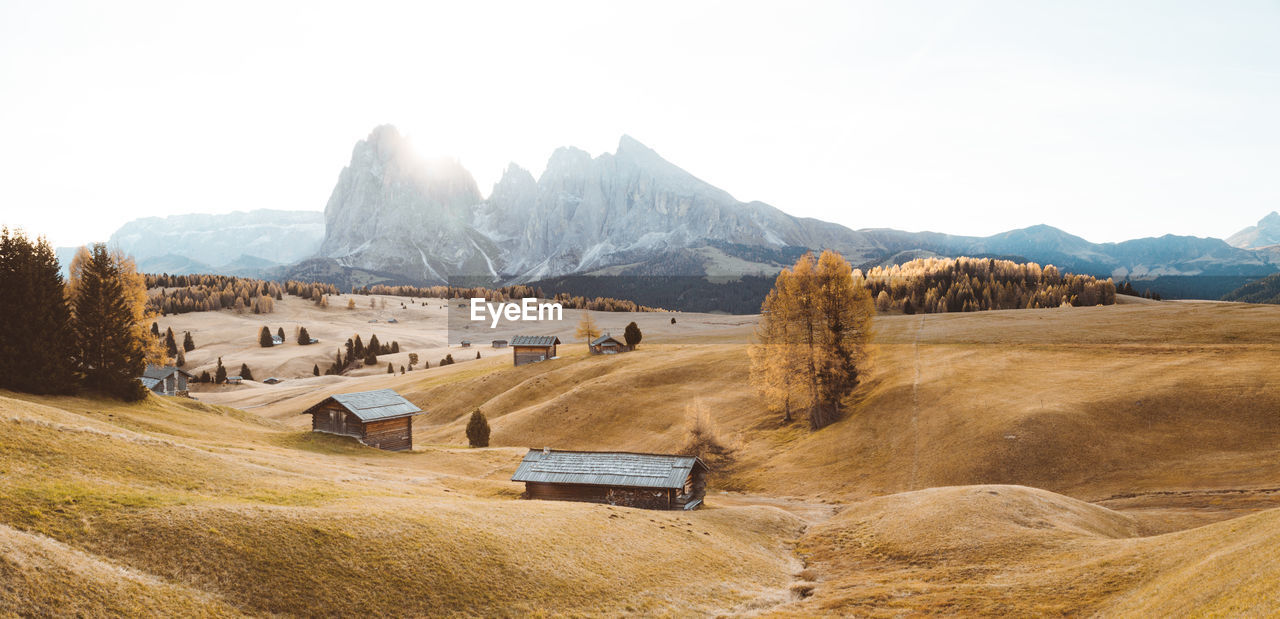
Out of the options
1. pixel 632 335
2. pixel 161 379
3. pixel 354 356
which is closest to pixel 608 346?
pixel 632 335

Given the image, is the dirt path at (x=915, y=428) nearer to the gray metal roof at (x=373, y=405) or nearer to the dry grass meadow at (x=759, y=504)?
the dry grass meadow at (x=759, y=504)

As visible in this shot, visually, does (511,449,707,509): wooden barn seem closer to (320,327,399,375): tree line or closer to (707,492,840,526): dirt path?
(707,492,840,526): dirt path

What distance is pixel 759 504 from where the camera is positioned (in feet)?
159

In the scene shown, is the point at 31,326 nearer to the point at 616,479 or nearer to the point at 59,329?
the point at 59,329

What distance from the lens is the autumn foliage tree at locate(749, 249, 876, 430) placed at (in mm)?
64438

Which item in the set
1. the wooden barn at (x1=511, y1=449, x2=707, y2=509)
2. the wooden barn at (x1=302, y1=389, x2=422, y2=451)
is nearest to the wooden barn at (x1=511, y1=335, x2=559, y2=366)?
the wooden barn at (x1=302, y1=389, x2=422, y2=451)

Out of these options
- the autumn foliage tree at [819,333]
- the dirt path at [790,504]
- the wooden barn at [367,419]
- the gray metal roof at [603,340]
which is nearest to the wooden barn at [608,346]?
the gray metal roof at [603,340]

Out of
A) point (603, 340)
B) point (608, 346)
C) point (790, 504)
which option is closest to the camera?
point (790, 504)

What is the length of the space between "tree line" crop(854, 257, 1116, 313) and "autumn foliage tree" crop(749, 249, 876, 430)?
5773 centimetres

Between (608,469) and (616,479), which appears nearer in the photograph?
(616,479)

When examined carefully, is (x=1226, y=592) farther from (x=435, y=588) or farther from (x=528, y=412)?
(x=528, y=412)

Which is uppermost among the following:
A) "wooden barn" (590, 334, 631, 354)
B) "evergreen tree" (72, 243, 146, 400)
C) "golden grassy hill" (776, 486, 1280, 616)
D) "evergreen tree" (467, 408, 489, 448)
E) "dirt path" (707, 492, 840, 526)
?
"evergreen tree" (72, 243, 146, 400)

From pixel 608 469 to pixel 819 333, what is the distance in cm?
3142

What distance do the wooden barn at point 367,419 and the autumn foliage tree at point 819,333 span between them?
3520 cm
